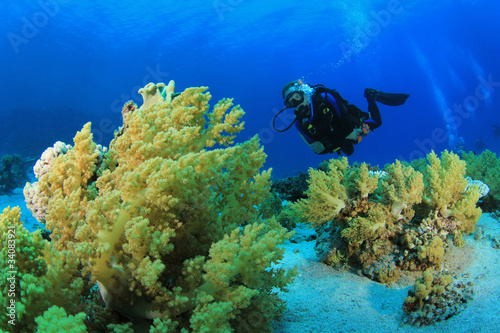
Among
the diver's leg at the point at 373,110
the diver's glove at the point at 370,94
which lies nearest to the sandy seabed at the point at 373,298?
the diver's leg at the point at 373,110

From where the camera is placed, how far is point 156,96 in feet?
10.7

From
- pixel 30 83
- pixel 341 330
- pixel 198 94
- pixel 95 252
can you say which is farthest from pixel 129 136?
pixel 30 83

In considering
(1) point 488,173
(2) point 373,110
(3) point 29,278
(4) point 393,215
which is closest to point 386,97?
(2) point 373,110

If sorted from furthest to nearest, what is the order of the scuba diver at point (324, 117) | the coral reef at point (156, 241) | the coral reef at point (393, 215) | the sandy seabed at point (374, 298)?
the scuba diver at point (324, 117)
the coral reef at point (393, 215)
the sandy seabed at point (374, 298)
the coral reef at point (156, 241)

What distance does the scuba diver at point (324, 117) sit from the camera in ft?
→ 18.8

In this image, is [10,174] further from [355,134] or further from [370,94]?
[370,94]

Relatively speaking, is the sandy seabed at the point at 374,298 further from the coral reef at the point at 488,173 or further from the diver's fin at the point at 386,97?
the diver's fin at the point at 386,97

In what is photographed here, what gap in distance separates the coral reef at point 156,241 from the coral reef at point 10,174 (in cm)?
1263

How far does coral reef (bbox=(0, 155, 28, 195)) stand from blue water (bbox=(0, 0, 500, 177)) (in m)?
15.5

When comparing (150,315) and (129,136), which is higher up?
(129,136)

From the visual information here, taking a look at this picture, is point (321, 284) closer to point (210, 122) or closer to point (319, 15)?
point (210, 122)

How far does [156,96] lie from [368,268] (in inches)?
144

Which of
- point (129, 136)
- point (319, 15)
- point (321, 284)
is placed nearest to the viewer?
point (129, 136)

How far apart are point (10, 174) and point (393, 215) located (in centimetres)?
1506
